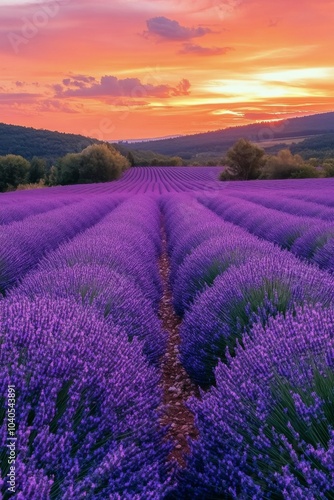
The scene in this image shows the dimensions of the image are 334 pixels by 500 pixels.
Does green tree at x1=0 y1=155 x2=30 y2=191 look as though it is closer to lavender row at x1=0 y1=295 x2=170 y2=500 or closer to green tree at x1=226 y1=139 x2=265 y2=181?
green tree at x1=226 y1=139 x2=265 y2=181

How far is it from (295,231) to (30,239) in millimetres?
3644

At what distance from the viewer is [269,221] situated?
8352 millimetres

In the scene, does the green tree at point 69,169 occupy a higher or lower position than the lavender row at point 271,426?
lower

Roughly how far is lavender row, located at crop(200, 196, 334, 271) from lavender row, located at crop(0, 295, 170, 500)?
350 cm

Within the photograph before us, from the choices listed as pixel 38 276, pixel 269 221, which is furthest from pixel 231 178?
pixel 38 276

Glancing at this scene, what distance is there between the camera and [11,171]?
45938 millimetres

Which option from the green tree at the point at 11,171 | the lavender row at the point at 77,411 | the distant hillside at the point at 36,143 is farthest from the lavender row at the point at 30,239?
the distant hillside at the point at 36,143

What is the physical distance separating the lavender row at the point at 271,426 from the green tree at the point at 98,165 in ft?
140

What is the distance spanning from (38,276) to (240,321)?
4.76ft

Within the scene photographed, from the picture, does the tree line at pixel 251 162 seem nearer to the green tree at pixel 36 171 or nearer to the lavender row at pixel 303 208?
the green tree at pixel 36 171

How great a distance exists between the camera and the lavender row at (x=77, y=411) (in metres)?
1.38

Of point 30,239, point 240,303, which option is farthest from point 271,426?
point 30,239

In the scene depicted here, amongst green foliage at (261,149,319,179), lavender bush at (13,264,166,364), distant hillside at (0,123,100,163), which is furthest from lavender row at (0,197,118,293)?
distant hillside at (0,123,100,163)

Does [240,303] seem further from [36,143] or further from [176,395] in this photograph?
[36,143]
